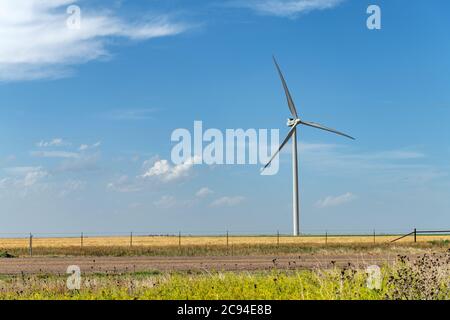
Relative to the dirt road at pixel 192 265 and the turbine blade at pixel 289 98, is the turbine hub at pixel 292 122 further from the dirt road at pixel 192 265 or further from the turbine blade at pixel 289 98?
the dirt road at pixel 192 265

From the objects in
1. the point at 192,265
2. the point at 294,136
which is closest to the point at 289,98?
the point at 294,136

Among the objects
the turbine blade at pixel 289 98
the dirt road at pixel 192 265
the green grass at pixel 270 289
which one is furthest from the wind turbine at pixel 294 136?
the green grass at pixel 270 289

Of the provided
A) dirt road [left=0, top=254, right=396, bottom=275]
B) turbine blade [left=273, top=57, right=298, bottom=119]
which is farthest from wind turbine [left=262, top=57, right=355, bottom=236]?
dirt road [left=0, top=254, right=396, bottom=275]

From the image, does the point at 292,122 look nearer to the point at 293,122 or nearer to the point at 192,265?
the point at 293,122

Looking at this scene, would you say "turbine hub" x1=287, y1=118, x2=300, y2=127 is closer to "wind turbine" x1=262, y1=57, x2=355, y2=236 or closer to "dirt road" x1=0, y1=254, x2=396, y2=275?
"wind turbine" x1=262, y1=57, x2=355, y2=236

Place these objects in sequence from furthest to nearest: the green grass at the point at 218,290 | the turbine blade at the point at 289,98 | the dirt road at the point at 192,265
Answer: the turbine blade at the point at 289,98 → the dirt road at the point at 192,265 → the green grass at the point at 218,290

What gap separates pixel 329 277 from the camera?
58.3 feet

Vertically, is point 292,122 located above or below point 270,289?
above

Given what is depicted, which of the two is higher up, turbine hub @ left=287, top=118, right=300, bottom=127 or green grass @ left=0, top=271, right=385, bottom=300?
turbine hub @ left=287, top=118, right=300, bottom=127

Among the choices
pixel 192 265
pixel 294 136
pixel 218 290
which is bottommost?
pixel 192 265

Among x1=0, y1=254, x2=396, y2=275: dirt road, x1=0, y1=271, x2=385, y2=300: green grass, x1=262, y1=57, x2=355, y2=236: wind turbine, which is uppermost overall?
x1=262, y1=57, x2=355, y2=236: wind turbine

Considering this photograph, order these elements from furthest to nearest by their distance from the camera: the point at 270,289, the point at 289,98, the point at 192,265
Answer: the point at 289,98 → the point at 192,265 → the point at 270,289
